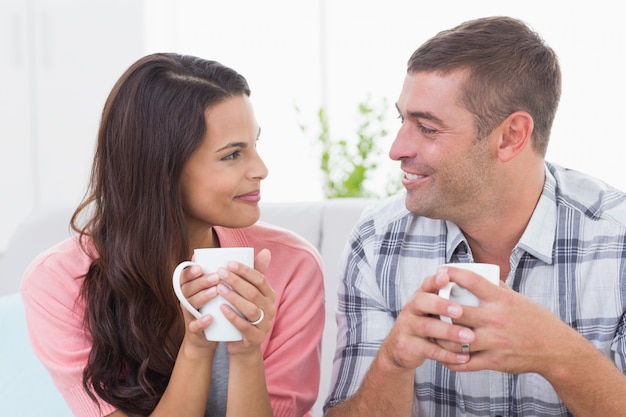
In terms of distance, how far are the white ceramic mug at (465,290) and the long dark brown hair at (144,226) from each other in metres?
0.62

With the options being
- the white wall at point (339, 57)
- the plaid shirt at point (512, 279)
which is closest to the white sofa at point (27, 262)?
the plaid shirt at point (512, 279)

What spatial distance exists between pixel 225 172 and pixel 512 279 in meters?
0.59

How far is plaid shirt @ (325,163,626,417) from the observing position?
5.30ft

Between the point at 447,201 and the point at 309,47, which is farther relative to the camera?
the point at 309,47

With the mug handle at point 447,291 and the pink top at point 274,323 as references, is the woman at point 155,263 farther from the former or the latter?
the mug handle at point 447,291

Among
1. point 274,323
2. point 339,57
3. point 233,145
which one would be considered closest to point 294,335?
point 274,323

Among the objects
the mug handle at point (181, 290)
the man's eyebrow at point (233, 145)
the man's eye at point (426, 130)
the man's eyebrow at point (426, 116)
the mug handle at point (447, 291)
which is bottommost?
the mug handle at point (181, 290)

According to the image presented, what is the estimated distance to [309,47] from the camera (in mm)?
4387

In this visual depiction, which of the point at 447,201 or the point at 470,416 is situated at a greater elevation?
the point at 447,201

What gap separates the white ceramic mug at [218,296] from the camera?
137 centimetres

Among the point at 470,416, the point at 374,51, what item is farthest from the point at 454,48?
the point at 374,51

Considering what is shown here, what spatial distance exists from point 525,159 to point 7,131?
300cm

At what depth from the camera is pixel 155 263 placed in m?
1.68

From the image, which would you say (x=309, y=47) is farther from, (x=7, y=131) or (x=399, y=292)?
(x=399, y=292)
